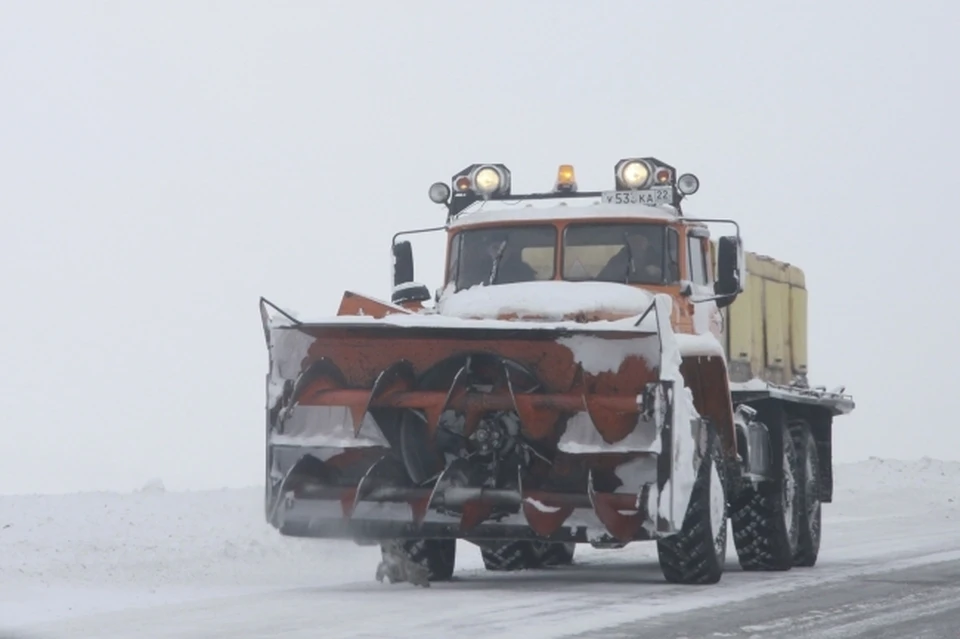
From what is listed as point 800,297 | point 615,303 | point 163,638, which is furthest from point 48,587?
point 800,297

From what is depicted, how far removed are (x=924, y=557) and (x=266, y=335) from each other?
6.21m

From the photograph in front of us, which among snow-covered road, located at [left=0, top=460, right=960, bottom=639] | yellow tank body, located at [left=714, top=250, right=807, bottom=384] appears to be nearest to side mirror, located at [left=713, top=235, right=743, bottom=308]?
yellow tank body, located at [left=714, top=250, right=807, bottom=384]

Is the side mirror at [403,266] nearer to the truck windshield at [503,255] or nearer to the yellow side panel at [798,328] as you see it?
the truck windshield at [503,255]

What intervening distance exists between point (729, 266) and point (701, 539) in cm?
214

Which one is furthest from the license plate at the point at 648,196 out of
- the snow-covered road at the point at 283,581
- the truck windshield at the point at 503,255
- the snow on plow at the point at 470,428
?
the snow-covered road at the point at 283,581

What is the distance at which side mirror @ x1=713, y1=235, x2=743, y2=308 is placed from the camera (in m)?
12.5

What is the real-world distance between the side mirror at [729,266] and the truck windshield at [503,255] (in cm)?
118

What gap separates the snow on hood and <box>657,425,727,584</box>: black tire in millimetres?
1046

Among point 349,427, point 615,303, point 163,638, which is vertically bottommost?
point 163,638

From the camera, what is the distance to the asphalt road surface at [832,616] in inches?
338

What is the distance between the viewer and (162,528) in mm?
15969

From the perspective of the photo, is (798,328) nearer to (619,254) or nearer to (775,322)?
(775,322)

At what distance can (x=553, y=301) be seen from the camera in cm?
1194

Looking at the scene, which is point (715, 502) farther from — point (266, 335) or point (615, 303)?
point (266, 335)
